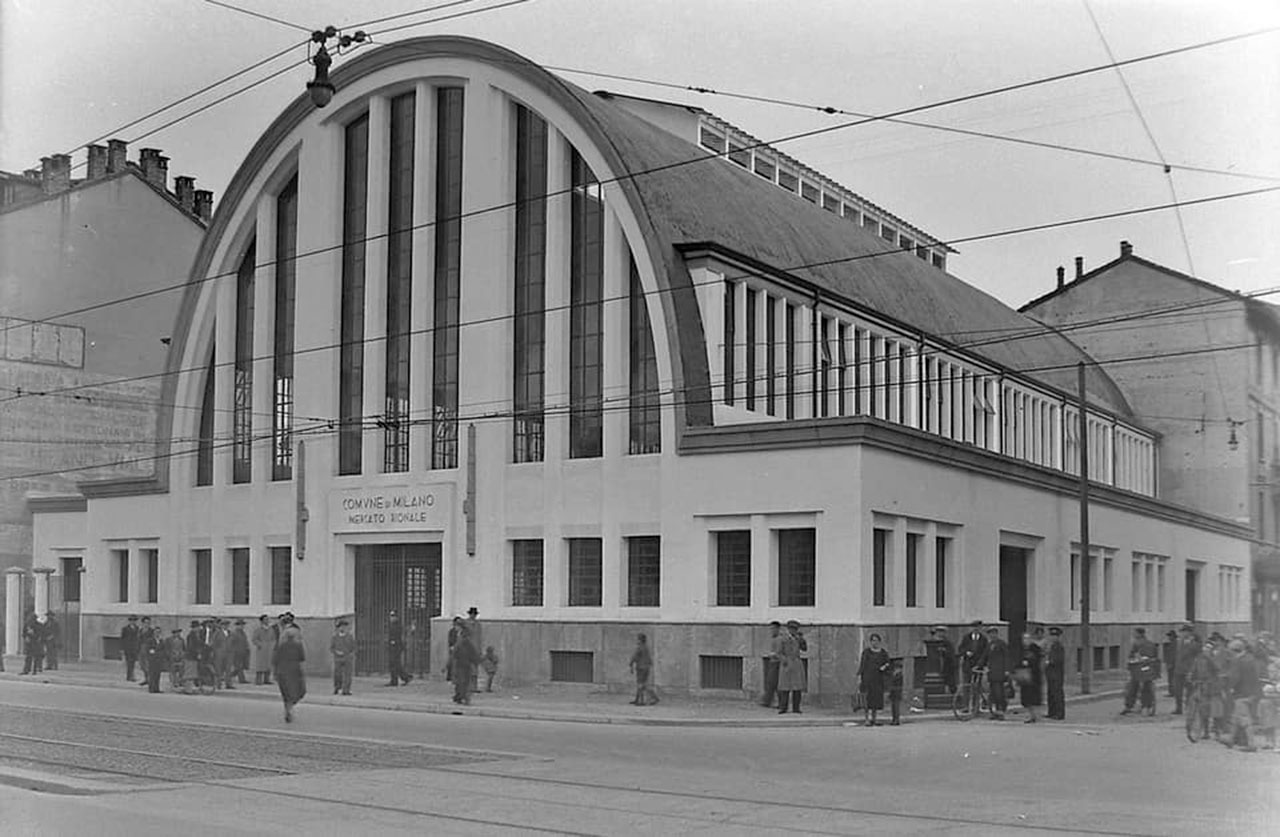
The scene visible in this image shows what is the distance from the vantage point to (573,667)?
3350 centimetres

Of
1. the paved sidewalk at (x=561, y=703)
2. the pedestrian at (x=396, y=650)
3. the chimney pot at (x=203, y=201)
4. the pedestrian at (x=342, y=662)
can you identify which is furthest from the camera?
the chimney pot at (x=203, y=201)

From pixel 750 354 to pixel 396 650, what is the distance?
10.8m

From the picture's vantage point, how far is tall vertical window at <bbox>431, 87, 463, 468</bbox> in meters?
37.2

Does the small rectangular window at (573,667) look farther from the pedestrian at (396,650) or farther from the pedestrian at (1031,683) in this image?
the pedestrian at (1031,683)

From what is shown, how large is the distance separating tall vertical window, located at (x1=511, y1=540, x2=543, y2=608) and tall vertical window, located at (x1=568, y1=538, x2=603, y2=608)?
93cm

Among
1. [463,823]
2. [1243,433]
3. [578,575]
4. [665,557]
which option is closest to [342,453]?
[578,575]

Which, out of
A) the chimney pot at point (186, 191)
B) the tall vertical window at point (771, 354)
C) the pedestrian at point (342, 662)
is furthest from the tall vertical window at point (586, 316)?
the chimney pot at point (186, 191)

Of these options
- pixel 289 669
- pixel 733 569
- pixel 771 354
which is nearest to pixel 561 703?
pixel 733 569

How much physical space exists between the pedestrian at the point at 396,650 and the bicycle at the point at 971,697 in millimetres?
12919

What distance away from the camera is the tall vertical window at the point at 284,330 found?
3925 cm

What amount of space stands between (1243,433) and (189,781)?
19609 millimetres

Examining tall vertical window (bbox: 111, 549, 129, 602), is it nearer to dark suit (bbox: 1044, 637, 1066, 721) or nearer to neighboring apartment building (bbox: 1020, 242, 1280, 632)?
dark suit (bbox: 1044, 637, 1066, 721)

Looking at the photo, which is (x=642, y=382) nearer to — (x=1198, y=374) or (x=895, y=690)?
(x=895, y=690)

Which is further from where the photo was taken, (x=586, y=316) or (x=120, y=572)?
(x=120, y=572)
